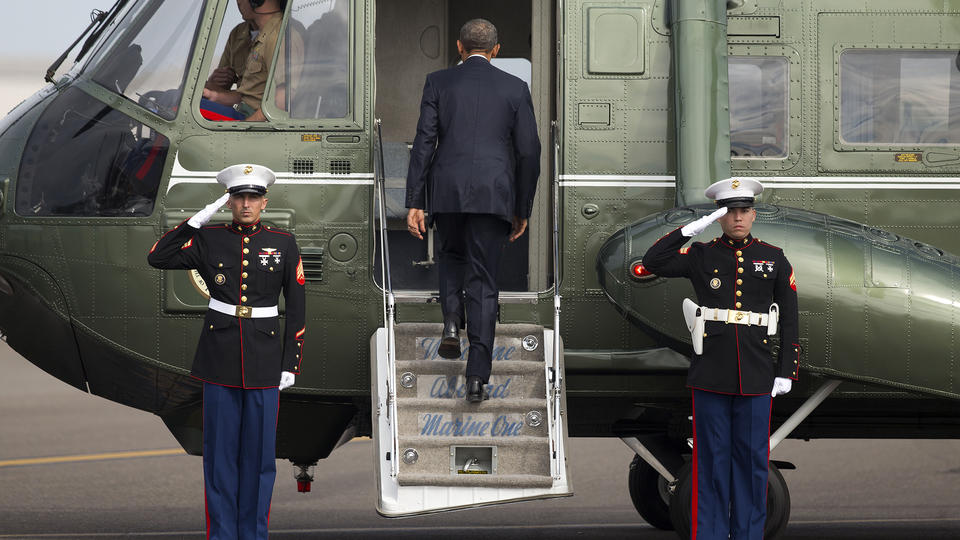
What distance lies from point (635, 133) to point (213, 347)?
248 cm

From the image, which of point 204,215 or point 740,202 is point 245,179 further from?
point 740,202

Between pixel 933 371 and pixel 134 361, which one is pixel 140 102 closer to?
pixel 134 361

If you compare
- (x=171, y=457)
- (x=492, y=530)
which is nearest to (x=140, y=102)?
(x=492, y=530)

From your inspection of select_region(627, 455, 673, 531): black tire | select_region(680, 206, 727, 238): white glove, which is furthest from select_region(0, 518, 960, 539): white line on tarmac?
select_region(680, 206, 727, 238): white glove

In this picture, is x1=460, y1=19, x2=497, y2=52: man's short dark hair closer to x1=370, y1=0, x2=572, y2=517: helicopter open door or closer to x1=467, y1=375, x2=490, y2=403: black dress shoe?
x1=370, y1=0, x2=572, y2=517: helicopter open door

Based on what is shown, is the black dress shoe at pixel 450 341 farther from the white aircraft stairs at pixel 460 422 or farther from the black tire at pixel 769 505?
the black tire at pixel 769 505

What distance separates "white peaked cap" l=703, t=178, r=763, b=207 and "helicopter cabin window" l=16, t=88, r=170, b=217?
2846 mm

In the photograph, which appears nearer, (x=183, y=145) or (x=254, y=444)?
(x=254, y=444)

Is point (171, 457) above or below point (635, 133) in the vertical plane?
below

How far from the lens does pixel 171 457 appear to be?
46.2ft

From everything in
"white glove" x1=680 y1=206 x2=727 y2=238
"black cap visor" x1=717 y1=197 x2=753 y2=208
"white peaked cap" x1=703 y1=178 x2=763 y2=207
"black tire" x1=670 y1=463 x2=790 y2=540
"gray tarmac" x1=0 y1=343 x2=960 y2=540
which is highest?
"white peaked cap" x1=703 y1=178 x2=763 y2=207

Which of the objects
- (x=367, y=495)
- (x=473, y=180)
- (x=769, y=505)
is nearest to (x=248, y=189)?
(x=473, y=180)

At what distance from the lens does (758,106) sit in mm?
7410

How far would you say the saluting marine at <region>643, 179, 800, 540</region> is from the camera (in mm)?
6445
